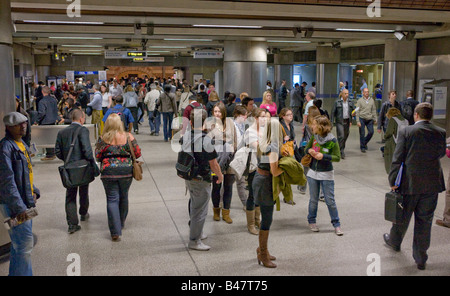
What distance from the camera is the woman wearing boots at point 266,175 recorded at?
511 cm

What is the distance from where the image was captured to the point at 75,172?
6.28 m

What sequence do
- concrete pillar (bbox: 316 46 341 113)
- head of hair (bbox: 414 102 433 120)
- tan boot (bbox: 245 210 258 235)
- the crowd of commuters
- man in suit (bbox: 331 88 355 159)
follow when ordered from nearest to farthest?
the crowd of commuters, head of hair (bbox: 414 102 433 120), tan boot (bbox: 245 210 258 235), man in suit (bbox: 331 88 355 159), concrete pillar (bbox: 316 46 341 113)

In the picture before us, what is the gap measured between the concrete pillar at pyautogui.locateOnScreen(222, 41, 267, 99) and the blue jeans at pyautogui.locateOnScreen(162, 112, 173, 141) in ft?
9.88

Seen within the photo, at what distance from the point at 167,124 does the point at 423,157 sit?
10.9 metres

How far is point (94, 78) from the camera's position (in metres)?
36.1

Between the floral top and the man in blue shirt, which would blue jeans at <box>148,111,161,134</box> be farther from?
the floral top

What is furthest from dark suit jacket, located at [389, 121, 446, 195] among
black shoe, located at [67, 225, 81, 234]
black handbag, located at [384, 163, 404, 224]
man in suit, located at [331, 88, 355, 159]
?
man in suit, located at [331, 88, 355, 159]

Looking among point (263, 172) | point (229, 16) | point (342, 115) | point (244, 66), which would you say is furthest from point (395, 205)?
point (244, 66)

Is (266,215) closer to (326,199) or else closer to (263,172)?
(263,172)

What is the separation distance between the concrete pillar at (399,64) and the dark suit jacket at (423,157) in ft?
40.3

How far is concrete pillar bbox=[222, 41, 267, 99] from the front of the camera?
17.0 meters

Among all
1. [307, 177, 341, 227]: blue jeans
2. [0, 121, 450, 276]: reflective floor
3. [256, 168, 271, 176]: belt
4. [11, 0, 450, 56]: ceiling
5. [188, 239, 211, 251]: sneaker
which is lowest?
[0, 121, 450, 276]: reflective floor
